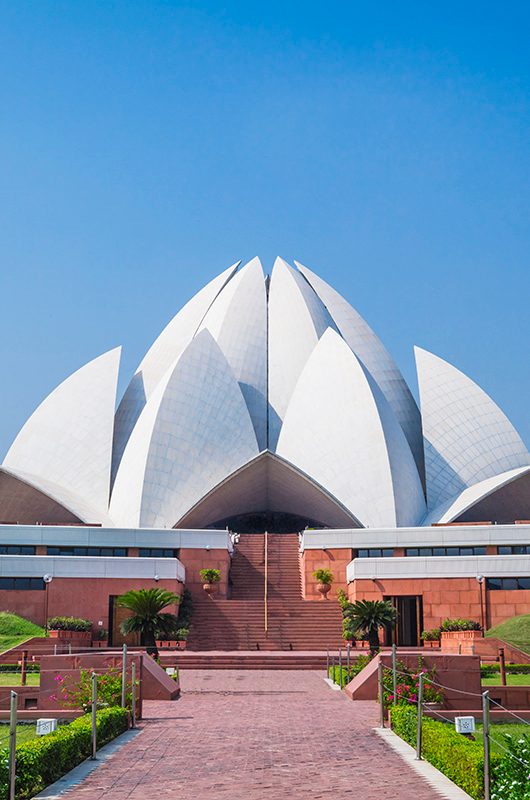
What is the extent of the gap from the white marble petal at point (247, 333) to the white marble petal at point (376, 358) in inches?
104

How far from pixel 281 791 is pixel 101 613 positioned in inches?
708

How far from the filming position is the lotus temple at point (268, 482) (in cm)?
2439

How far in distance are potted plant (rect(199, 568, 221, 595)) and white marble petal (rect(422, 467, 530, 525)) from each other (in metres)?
7.37

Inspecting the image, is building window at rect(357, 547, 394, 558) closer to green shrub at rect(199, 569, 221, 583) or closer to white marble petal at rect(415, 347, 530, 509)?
green shrub at rect(199, 569, 221, 583)

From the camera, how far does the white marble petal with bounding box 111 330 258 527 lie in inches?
1169

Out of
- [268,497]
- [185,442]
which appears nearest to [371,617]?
[185,442]

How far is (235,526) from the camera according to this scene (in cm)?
3397

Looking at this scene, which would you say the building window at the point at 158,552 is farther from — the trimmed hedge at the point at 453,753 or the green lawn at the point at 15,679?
the trimmed hedge at the point at 453,753

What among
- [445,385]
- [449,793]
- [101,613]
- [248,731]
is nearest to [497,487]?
[445,385]

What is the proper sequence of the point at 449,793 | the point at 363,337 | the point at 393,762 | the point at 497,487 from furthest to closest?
the point at 363,337, the point at 497,487, the point at 393,762, the point at 449,793

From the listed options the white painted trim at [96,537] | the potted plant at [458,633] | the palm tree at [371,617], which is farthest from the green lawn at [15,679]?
the potted plant at [458,633]

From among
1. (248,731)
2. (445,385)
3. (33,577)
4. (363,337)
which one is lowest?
(248,731)

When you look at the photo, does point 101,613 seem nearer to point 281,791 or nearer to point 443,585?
point 443,585

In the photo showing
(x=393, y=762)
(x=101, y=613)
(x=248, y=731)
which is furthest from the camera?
(x=101, y=613)
